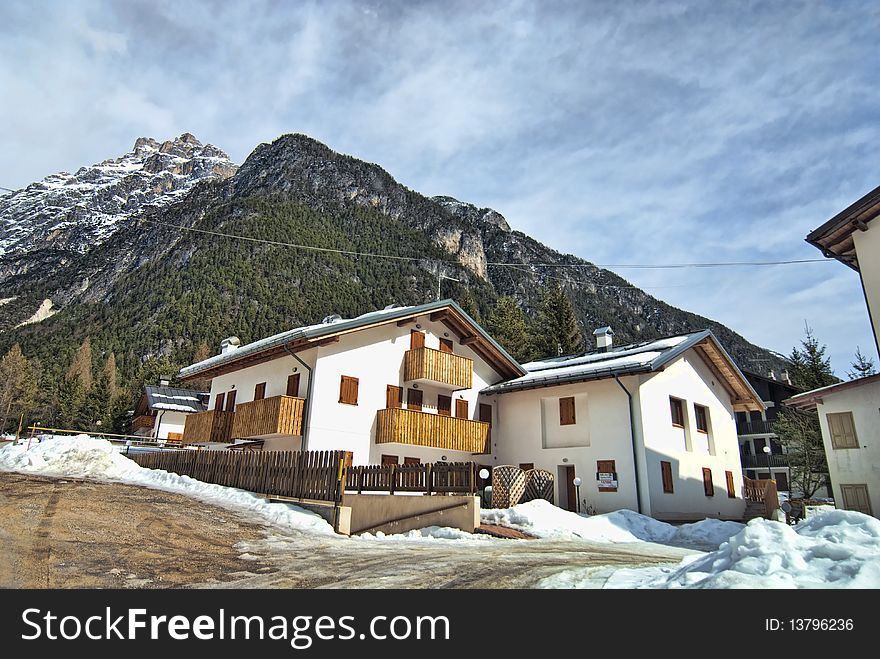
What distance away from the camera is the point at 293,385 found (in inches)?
943

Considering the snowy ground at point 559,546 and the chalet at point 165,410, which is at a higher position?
the chalet at point 165,410

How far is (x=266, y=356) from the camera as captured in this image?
26.1 m

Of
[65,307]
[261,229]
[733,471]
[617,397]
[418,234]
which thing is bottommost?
[733,471]

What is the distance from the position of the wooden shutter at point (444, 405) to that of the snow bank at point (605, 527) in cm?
860

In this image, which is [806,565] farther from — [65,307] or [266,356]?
[65,307]

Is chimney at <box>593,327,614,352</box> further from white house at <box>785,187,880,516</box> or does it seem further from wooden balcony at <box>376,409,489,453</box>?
white house at <box>785,187,880,516</box>

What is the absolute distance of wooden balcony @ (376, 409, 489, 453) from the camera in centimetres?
2367

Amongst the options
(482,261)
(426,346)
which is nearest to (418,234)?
(482,261)

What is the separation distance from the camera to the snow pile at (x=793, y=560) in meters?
4.88

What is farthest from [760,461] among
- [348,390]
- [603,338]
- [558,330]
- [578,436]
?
[348,390]

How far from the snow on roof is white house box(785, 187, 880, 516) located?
5.05 metres

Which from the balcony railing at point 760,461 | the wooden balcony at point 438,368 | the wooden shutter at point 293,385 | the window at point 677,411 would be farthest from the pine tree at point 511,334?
the wooden shutter at point 293,385

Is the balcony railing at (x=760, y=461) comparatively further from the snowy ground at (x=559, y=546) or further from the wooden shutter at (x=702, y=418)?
the snowy ground at (x=559, y=546)
